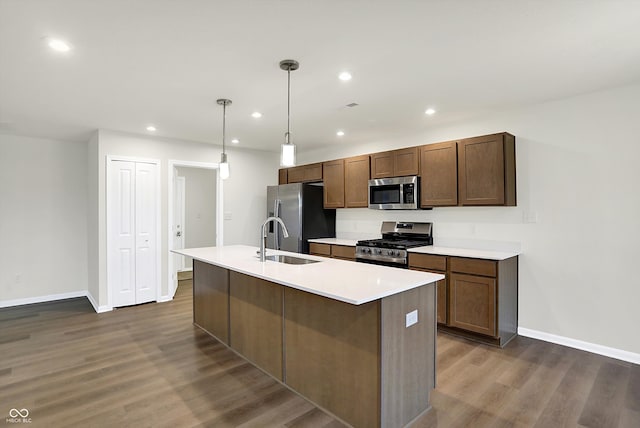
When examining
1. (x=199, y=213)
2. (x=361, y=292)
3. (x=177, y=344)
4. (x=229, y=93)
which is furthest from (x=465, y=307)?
(x=199, y=213)

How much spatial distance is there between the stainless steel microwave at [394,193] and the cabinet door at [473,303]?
1112 millimetres

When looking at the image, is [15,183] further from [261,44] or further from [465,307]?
[465,307]

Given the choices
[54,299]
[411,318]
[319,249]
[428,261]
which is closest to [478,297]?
[428,261]

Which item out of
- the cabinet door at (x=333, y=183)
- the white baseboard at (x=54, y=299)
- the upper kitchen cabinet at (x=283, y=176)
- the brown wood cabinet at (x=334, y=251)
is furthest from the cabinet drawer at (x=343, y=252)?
the white baseboard at (x=54, y=299)

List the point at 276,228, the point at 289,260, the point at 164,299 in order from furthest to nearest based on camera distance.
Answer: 1. the point at 276,228
2. the point at 164,299
3. the point at 289,260

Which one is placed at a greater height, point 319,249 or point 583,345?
point 319,249

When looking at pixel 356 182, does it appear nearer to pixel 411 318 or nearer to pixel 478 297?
pixel 478 297

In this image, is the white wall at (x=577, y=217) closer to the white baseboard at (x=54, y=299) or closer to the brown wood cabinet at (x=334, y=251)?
the brown wood cabinet at (x=334, y=251)

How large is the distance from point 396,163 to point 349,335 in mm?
2871

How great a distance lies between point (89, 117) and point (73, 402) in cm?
304

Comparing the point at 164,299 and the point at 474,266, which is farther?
the point at 164,299

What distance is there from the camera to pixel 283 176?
612 cm

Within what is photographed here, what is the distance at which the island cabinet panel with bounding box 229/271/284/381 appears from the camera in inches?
102

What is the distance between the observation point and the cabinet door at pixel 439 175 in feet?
12.5
